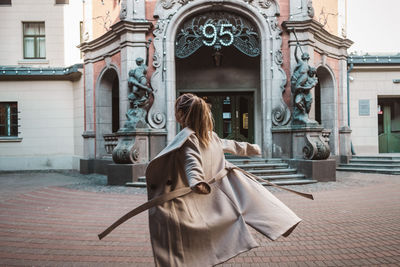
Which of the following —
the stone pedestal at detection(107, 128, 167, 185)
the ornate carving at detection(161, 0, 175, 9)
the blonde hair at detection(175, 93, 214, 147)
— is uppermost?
the ornate carving at detection(161, 0, 175, 9)

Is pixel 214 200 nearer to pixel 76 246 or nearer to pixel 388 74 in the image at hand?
pixel 76 246

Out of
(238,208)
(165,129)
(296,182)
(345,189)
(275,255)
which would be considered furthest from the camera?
(165,129)

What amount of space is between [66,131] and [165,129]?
7246 mm

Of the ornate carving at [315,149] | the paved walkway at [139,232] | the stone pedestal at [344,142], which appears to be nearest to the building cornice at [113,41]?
the paved walkway at [139,232]

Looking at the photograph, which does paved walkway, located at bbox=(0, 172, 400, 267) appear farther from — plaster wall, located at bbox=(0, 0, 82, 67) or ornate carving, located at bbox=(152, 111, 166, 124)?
plaster wall, located at bbox=(0, 0, 82, 67)

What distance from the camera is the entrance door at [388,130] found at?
1789 centimetres

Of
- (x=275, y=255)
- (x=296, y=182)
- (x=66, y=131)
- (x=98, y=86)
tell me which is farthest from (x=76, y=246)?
(x=66, y=131)

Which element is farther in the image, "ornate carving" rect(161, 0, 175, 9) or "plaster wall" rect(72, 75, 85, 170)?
"plaster wall" rect(72, 75, 85, 170)

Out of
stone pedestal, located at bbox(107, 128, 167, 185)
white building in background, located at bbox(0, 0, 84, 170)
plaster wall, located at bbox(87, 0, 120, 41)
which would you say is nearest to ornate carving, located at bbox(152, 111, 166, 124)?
stone pedestal, located at bbox(107, 128, 167, 185)

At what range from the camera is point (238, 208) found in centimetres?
260

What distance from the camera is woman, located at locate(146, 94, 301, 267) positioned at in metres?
2.44

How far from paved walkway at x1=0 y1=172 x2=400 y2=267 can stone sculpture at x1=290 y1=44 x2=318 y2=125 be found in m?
3.01

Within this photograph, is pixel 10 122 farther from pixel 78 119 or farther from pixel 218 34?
pixel 218 34

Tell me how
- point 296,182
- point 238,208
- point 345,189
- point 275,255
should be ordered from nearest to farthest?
point 238,208 → point 275,255 → point 345,189 → point 296,182
